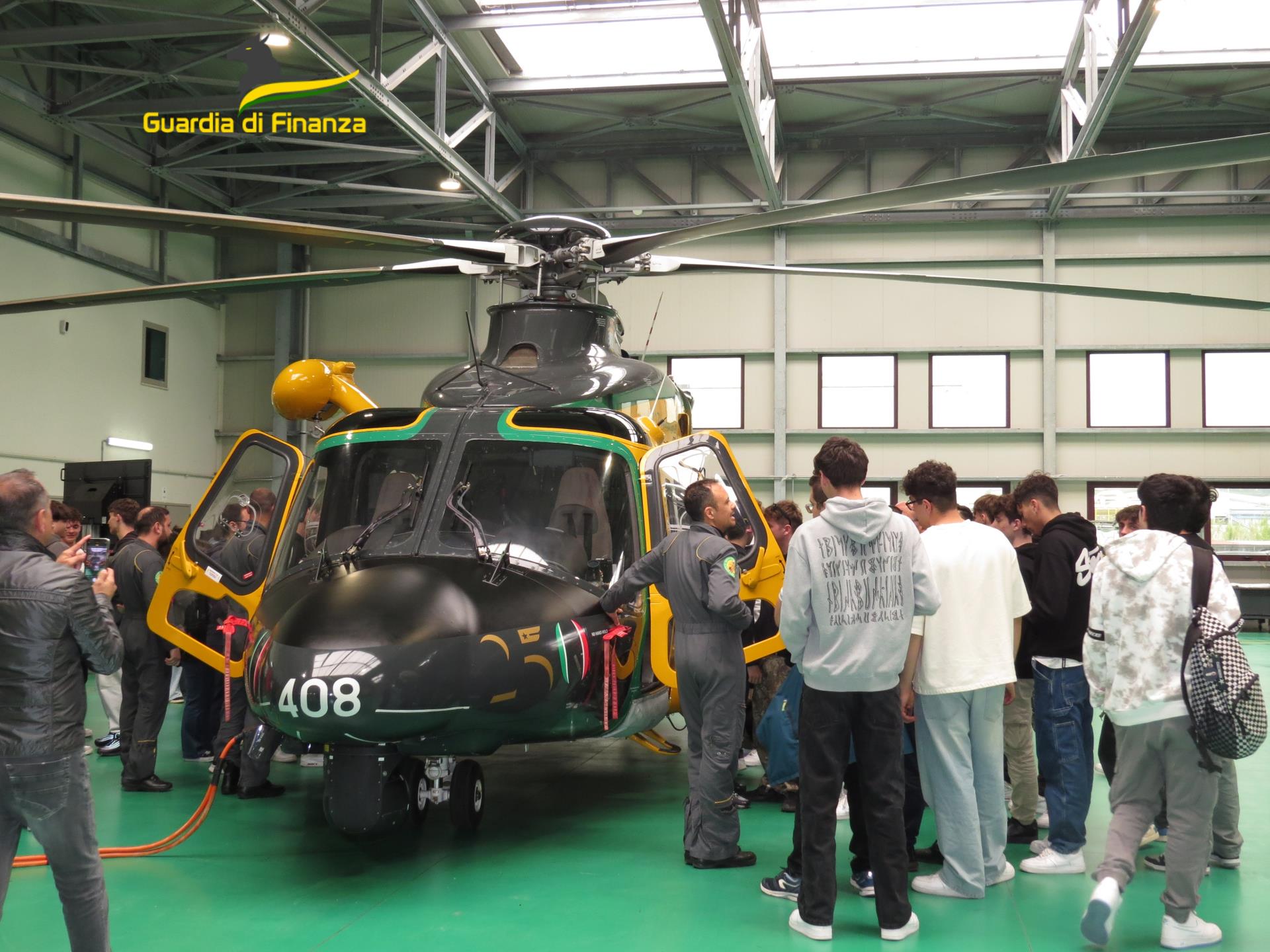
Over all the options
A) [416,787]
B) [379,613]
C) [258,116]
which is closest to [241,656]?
[416,787]

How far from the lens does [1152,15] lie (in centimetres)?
1141

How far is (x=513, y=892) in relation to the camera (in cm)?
456

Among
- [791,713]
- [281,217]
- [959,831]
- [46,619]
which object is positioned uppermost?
→ [281,217]

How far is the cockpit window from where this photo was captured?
17.2 feet

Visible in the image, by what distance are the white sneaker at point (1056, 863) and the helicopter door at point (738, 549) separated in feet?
4.83

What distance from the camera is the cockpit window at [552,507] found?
5246 millimetres

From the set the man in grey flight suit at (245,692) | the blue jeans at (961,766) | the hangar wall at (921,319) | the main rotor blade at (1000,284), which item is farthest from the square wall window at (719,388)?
the blue jeans at (961,766)

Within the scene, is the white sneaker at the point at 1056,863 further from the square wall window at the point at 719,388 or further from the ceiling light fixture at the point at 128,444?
the ceiling light fixture at the point at 128,444

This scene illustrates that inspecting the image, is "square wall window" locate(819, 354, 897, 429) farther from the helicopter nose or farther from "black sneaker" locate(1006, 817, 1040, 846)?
the helicopter nose

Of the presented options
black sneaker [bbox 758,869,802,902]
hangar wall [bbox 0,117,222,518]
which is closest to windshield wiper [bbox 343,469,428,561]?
black sneaker [bbox 758,869,802,902]

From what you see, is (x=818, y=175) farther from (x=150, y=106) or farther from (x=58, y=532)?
(x=58, y=532)

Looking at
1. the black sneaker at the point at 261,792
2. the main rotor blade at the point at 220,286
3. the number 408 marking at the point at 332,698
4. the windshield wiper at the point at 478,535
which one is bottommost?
the black sneaker at the point at 261,792

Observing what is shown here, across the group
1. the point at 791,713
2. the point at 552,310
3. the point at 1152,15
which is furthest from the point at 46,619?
the point at 1152,15

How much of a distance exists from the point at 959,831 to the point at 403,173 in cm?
1754
